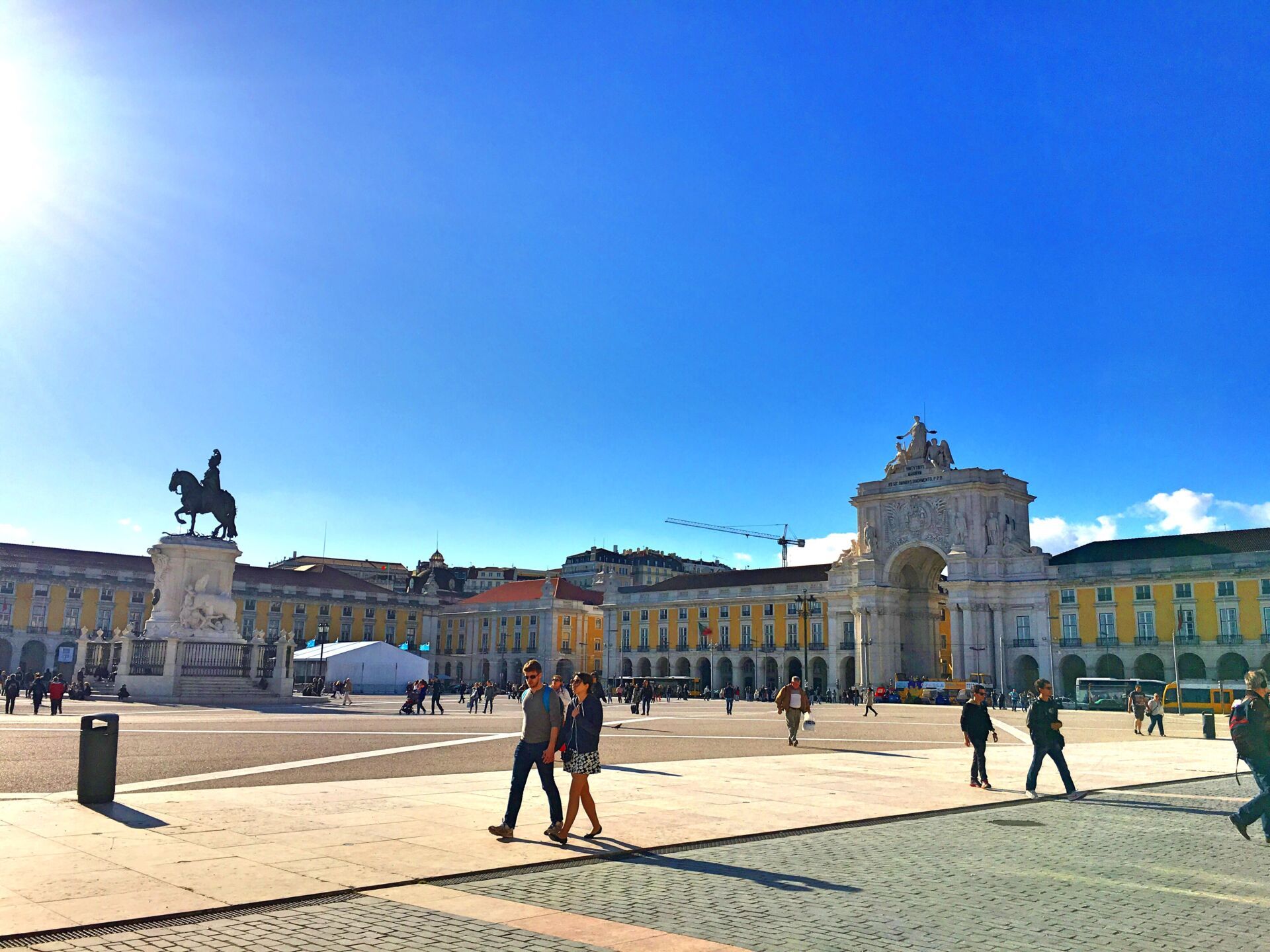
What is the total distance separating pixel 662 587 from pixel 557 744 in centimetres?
9797

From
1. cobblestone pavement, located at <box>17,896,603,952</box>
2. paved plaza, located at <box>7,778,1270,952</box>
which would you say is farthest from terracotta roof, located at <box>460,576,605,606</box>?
cobblestone pavement, located at <box>17,896,603,952</box>

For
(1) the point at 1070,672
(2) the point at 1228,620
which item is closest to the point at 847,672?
(1) the point at 1070,672

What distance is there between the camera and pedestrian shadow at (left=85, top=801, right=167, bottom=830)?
9.93 metres

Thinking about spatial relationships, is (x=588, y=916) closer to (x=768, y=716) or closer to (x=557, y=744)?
(x=557, y=744)

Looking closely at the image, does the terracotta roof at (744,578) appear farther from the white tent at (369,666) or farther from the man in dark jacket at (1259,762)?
the man in dark jacket at (1259,762)

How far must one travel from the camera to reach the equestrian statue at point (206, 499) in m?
47.6

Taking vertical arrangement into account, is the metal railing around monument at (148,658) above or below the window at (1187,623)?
below

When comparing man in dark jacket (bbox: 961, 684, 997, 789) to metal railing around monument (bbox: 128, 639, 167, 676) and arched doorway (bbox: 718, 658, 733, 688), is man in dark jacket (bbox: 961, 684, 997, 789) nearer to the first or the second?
metal railing around monument (bbox: 128, 639, 167, 676)

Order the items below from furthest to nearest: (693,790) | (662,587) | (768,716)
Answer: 1. (662,587)
2. (768,716)
3. (693,790)

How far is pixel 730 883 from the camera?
8133mm

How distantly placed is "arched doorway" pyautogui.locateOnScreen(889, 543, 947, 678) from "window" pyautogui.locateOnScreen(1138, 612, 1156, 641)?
627 inches

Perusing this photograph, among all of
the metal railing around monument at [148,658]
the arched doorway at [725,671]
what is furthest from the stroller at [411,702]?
the arched doorway at [725,671]

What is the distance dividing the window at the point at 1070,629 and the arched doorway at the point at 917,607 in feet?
36.1

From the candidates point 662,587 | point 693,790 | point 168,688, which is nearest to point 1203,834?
point 693,790
